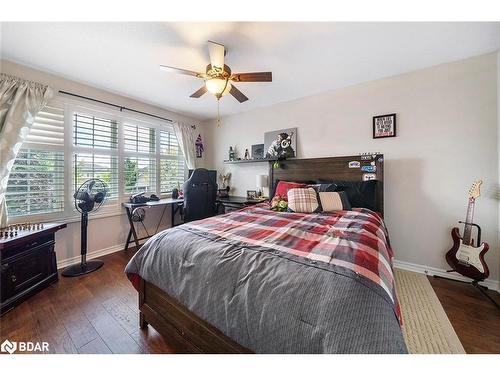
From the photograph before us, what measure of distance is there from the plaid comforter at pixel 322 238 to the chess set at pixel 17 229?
1.72 meters

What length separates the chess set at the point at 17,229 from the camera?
183cm

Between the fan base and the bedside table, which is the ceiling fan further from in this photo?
the fan base

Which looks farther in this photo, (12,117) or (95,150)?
(95,150)

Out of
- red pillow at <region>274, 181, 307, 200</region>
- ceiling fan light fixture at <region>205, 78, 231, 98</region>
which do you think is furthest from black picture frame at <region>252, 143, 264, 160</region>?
ceiling fan light fixture at <region>205, 78, 231, 98</region>

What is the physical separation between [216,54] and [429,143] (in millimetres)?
2532

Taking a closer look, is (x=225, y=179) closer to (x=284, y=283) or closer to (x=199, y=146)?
(x=199, y=146)

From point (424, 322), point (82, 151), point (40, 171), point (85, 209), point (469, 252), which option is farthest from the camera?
point (82, 151)

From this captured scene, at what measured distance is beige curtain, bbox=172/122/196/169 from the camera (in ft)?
12.7

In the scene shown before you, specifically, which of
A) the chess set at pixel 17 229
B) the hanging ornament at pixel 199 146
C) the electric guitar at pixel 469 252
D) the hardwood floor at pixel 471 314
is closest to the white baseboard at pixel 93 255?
the chess set at pixel 17 229

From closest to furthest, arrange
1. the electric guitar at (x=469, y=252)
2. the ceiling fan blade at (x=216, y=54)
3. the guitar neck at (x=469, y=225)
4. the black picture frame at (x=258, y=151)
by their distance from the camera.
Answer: the ceiling fan blade at (x=216, y=54)
the electric guitar at (x=469, y=252)
the guitar neck at (x=469, y=225)
the black picture frame at (x=258, y=151)

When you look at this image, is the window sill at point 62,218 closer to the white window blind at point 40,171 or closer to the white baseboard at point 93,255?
the white window blind at point 40,171

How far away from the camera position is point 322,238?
1341 mm

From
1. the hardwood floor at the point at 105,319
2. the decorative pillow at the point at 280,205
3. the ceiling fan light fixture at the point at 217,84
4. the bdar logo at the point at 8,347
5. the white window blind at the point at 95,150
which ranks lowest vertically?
the bdar logo at the point at 8,347

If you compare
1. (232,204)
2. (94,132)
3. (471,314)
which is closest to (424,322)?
(471,314)
